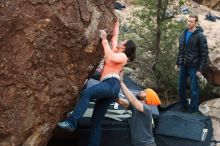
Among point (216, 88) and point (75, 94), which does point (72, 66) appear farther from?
point (216, 88)

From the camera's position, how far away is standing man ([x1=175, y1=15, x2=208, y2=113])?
336 inches

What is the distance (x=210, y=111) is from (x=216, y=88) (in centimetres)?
130

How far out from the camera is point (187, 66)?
8.81 metres

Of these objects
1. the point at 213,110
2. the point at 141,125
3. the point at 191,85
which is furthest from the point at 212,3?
the point at 141,125

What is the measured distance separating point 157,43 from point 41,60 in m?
Answer: 5.61

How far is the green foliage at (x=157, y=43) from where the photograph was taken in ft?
36.2

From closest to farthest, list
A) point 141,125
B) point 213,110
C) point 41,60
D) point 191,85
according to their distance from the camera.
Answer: point 41,60
point 141,125
point 191,85
point 213,110

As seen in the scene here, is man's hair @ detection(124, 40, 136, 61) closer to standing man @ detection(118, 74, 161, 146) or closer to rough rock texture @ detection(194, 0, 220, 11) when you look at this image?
standing man @ detection(118, 74, 161, 146)

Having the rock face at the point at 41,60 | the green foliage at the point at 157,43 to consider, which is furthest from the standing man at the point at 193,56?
the rock face at the point at 41,60

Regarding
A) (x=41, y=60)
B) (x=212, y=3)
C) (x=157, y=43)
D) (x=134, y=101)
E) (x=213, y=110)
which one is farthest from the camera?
(x=212, y=3)

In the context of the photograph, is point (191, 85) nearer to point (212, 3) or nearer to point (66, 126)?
point (66, 126)

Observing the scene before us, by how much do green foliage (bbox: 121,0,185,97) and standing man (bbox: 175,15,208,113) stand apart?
1989 mm

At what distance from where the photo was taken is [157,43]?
36.7ft

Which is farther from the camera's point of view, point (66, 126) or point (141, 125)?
point (141, 125)
